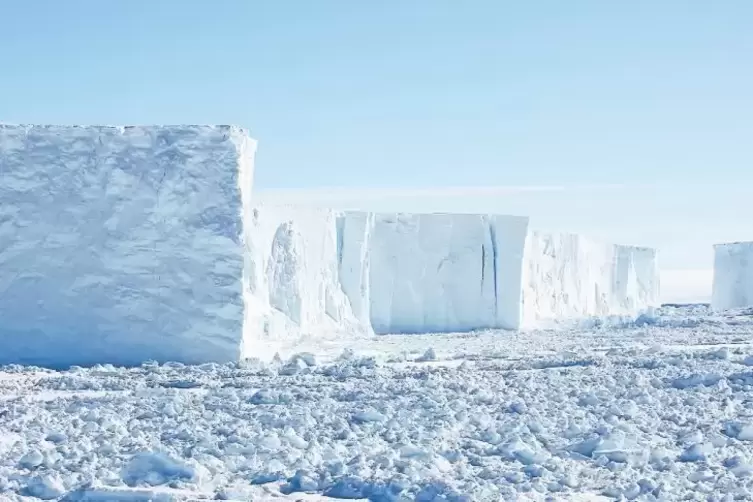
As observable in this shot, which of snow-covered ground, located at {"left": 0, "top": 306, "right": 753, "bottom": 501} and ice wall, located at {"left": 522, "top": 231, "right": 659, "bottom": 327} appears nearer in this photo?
snow-covered ground, located at {"left": 0, "top": 306, "right": 753, "bottom": 501}

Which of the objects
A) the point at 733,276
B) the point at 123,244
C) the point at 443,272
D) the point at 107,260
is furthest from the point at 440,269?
the point at 733,276

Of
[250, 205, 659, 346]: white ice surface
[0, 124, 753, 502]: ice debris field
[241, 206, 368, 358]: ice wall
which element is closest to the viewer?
[0, 124, 753, 502]: ice debris field

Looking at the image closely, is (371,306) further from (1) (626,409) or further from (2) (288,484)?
(2) (288,484)

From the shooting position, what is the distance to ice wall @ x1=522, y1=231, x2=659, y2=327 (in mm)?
21531

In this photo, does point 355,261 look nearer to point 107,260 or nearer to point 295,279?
point 295,279

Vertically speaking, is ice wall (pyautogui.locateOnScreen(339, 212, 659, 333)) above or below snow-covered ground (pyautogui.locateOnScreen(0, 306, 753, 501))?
above

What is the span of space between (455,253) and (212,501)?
14.0 meters

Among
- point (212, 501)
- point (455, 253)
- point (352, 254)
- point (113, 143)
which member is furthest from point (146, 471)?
point (455, 253)

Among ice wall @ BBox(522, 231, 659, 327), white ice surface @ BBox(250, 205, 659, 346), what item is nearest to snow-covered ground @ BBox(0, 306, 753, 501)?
white ice surface @ BBox(250, 205, 659, 346)

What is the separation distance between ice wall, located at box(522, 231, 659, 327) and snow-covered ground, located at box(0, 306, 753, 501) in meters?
10.4

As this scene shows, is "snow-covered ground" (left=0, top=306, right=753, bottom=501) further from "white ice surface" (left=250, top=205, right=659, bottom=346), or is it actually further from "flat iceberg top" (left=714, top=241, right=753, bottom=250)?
"flat iceberg top" (left=714, top=241, right=753, bottom=250)

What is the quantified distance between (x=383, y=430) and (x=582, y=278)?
62.3 feet

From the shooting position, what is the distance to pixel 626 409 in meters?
7.37

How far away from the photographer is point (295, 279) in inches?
590
